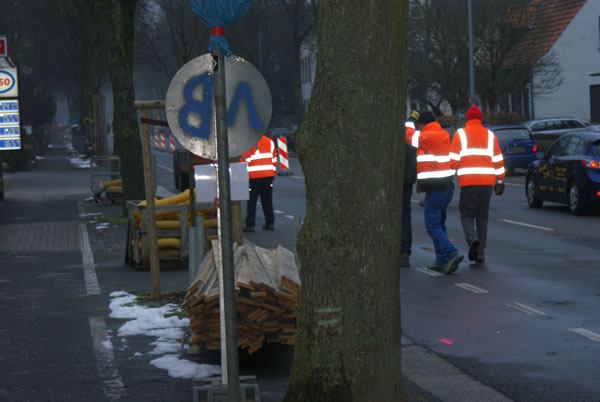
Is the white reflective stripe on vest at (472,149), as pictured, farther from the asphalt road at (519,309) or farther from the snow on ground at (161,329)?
the snow on ground at (161,329)

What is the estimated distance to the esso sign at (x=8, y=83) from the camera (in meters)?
25.6

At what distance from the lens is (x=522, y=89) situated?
45.1 m

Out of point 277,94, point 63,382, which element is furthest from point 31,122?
point 63,382

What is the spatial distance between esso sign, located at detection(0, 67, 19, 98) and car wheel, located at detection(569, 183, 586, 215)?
13.9 meters

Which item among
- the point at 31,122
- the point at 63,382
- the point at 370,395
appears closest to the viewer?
the point at 370,395

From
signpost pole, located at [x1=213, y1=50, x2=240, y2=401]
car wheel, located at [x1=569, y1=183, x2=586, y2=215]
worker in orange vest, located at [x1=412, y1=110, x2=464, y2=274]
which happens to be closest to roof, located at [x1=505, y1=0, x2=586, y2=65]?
car wheel, located at [x1=569, y1=183, x2=586, y2=215]

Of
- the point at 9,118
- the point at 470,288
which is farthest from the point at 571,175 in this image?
the point at 9,118

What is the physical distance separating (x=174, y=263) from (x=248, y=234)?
13.6 feet

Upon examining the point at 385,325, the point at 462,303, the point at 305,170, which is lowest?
the point at 462,303

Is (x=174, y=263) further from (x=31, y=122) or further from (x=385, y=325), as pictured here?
(x=31, y=122)

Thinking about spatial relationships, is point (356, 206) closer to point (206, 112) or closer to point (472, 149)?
point (206, 112)

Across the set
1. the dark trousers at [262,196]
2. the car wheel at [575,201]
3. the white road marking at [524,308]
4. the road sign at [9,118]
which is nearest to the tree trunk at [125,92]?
the dark trousers at [262,196]

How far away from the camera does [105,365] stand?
295 inches

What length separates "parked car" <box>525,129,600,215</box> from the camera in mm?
18531
